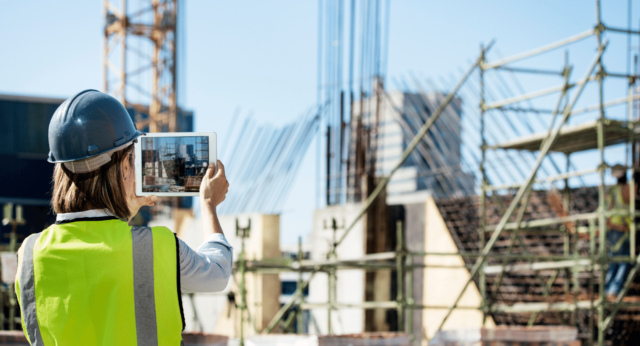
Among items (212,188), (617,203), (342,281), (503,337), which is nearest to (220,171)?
(212,188)

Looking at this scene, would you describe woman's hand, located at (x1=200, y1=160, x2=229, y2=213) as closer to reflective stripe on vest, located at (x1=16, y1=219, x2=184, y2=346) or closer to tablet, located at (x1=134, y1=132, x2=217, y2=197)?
tablet, located at (x1=134, y1=132, x2=217, y2=197)

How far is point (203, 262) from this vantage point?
1503 millimetres

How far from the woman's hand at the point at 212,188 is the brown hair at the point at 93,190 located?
0.60 feet

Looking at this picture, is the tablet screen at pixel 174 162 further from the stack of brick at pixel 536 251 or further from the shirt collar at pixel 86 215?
the stack of brick at pixel 536 251

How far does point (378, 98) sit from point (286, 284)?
30.9 feet

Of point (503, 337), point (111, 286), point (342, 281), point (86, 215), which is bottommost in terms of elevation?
point (342, 281)

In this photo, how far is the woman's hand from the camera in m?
1.67

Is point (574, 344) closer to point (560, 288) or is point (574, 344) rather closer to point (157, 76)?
point (560, 288)

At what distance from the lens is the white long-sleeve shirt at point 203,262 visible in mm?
1498

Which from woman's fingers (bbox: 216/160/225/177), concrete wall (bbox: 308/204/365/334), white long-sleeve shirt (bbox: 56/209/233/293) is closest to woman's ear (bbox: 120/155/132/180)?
white long-sleeve shirt (bbox: 56/209/233/293)

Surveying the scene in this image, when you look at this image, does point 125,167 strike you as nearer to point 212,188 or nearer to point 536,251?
point 212,188

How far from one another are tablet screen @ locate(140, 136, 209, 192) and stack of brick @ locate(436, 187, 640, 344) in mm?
6122

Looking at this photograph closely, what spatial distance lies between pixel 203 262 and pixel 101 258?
0.21m

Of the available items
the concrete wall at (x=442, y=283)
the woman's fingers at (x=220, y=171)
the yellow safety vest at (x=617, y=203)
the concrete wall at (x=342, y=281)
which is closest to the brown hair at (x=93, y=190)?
the woman's fingers at (x=220, y=171)
